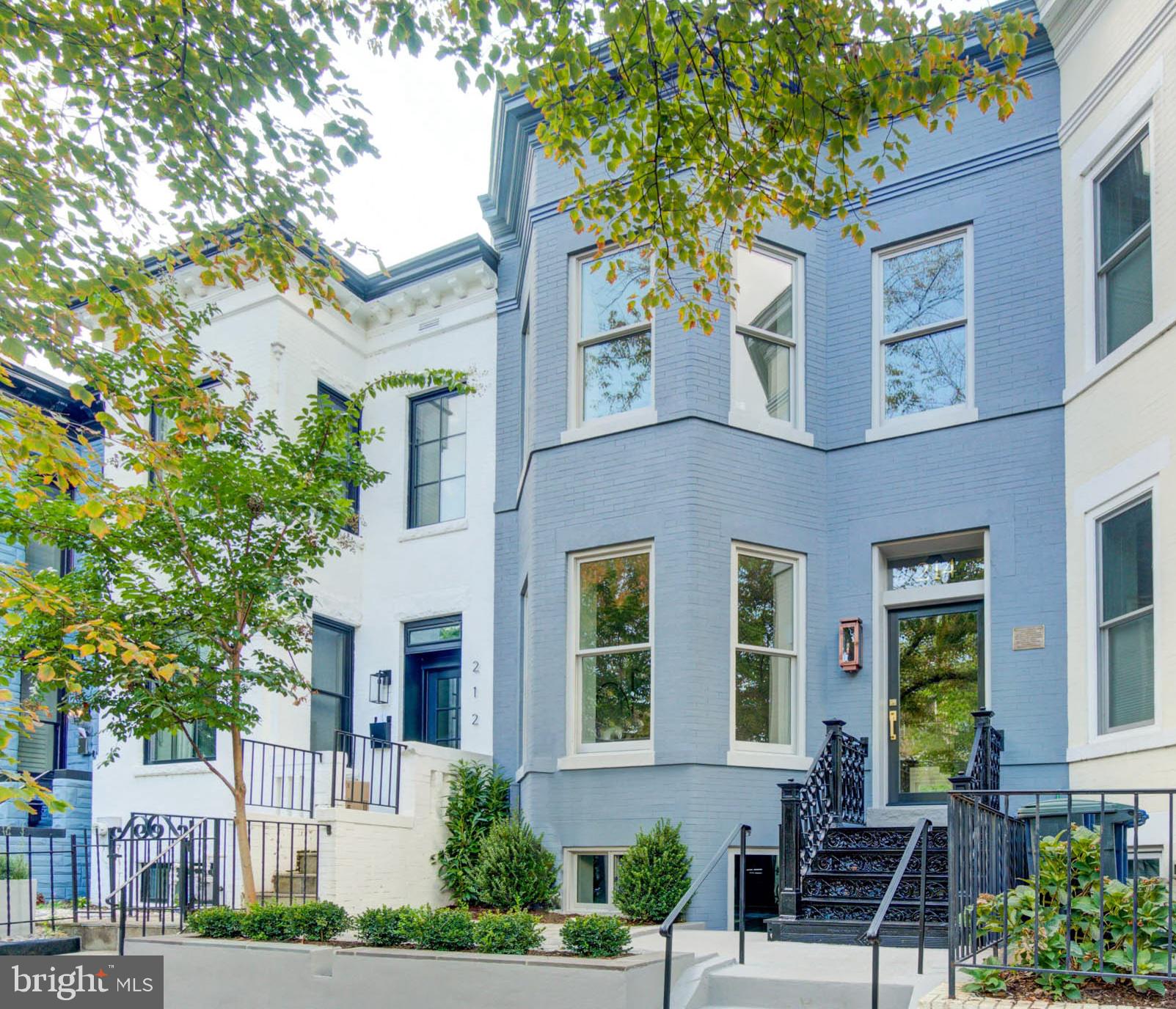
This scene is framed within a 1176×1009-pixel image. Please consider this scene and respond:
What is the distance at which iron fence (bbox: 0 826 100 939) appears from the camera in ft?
35.2

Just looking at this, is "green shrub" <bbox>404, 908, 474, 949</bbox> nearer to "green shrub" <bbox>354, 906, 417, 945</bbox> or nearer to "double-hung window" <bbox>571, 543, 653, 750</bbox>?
"green shrub" <bbox>354, 906, 417, 945</bbox>

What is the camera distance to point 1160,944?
662cm

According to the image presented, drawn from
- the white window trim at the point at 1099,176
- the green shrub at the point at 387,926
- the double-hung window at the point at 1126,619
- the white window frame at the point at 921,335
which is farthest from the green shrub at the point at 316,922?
the white window trim at the point at 1099,176

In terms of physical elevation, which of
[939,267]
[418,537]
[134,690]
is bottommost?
[134,690]

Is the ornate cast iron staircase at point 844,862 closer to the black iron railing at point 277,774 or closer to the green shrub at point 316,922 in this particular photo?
the green shrub at point 316,922

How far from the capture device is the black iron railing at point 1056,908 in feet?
21.1

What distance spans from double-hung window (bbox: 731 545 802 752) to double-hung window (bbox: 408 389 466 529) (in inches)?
185

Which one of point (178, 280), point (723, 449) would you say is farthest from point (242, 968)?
point (178, 280)

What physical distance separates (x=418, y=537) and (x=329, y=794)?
3753mm

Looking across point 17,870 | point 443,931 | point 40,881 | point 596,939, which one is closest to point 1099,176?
point 596,939

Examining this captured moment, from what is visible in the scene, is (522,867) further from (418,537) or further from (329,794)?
(418,537)

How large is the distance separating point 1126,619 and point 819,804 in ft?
9.52

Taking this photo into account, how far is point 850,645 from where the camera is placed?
39.8 ft

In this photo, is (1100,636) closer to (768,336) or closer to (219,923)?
(768,336)
